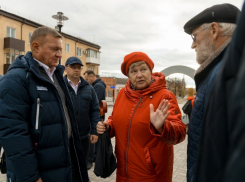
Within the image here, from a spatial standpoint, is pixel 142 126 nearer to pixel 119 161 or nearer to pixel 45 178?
pixel 119 161

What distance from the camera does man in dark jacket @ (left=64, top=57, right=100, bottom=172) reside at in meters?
4.21

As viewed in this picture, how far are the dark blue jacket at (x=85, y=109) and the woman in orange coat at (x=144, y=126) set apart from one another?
5.85 ft

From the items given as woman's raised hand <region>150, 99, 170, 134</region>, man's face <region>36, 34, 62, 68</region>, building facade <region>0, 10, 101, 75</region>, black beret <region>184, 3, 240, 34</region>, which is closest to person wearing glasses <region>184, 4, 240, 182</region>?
black beret <region>184, 3, 240, 34</region>

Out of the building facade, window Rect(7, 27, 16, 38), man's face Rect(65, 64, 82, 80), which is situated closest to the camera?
man's face Rect(65, 64, 82, 80)

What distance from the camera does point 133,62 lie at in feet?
8.12

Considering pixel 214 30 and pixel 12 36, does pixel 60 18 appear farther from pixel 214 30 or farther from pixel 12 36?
pixel 12 36

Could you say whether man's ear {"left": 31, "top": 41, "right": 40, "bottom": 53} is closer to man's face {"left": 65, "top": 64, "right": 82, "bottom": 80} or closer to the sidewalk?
man's face {"left": 65, "top": 64, "right": 82, "bottom": 80}

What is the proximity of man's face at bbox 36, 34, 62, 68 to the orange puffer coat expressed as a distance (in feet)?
3.29

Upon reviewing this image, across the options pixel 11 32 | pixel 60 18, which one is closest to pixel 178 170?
pixel 60 18

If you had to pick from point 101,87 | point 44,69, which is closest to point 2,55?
point 101,87

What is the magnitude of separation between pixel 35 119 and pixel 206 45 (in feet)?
5.61

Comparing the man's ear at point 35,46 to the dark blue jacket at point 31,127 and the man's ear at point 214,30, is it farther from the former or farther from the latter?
the man's ear at point 214,30

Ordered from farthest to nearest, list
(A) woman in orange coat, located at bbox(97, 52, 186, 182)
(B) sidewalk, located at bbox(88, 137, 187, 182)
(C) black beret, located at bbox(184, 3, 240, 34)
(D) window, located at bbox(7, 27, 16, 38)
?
(D) window, located at bbox(7, 27, 16, 38)
(B) sidewalk, located at bbox(88, 137, 187, 182)
(A) woman in orange coat, located at bbox(97, 52, 186, 182)
(C) black beret, located at bbox(184, 3, 240, 34)

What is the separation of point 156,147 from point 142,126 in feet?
0.88
